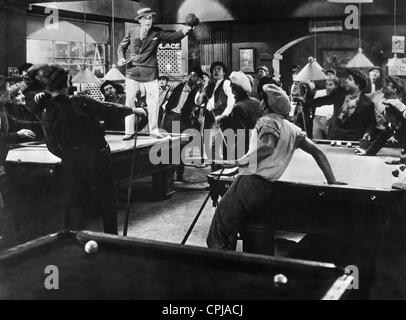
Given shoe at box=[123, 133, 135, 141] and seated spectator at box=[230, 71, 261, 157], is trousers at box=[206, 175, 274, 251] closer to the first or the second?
seated spectator at box=[230, 71, 261, 157]

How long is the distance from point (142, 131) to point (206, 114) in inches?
31.6

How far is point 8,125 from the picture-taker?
5.09 meters

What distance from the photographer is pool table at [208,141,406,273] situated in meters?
3.30

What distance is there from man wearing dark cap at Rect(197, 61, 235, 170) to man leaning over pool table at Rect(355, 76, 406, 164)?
1565mm

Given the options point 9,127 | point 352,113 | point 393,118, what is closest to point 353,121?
point 352,113

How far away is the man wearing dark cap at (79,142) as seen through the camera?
4117mm

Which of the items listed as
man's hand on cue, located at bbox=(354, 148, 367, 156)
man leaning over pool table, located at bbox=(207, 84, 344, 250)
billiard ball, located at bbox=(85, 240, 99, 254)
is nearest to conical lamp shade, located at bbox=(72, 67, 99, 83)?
man's hand on cue, located at bbox=(354, 148, 367, 156)

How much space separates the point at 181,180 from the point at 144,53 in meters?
2.39

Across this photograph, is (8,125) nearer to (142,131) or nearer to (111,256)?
(142,131)

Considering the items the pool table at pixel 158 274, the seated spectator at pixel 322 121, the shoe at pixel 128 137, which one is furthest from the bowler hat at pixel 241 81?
the pool table at pixel 158 274

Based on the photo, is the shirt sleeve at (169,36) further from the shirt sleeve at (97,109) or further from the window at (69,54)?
the window at (69,54)

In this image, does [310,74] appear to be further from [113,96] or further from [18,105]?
[18,105]

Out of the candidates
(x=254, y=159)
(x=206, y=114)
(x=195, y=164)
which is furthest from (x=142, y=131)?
(x=254, y=159)

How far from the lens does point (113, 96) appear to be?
20.8 feet
